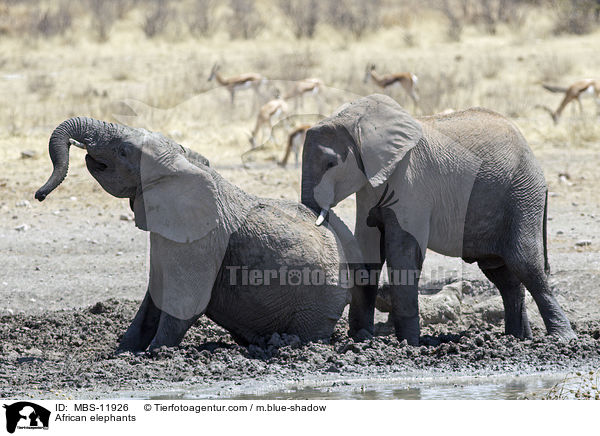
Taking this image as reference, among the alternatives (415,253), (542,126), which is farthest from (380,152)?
(542,126)

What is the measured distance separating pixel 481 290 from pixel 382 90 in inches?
412

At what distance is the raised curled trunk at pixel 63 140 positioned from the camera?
6336mm

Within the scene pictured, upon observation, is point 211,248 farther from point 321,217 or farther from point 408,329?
point 408,329

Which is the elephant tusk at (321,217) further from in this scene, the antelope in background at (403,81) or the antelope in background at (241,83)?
the antelope in background at (403,81)

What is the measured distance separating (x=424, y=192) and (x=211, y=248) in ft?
4.63

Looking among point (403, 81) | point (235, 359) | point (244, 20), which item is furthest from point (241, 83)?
point (235, 359)

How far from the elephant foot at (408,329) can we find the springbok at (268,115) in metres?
8.68

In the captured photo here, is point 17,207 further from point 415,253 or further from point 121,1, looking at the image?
point 121,1

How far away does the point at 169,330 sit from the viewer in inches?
270

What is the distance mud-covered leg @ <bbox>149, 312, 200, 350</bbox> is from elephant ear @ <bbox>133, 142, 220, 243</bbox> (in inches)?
19.0

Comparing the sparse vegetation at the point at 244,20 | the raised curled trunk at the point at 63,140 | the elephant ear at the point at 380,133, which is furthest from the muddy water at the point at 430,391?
the sparse vegetation at the point at 244,20

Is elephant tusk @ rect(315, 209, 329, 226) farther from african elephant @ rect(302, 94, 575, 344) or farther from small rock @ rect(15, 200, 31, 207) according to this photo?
small rock @ rect(15, 200, 31, 207)

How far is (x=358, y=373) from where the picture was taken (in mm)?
6918
